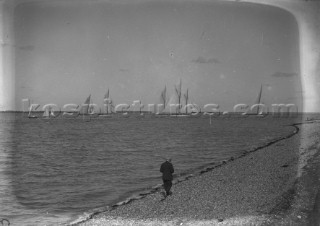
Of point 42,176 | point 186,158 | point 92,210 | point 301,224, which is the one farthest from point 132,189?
point 186,158

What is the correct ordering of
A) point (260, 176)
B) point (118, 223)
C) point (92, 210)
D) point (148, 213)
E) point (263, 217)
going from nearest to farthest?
1. point (263, 217)
2. point (118, 223)
3. point (148, 213)
4. point (92, 210)
5. point (260, 176)

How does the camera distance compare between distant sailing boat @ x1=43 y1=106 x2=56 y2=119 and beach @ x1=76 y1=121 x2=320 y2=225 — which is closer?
beach @ x1=76 y1=121 x2=320 y2=225

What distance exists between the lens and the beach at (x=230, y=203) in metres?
11.4

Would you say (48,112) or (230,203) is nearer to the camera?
(230,203)

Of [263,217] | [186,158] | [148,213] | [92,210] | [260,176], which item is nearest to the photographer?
[263,217]

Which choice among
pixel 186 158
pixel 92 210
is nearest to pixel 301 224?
pixel 92 210

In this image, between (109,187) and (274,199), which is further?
(109,187)

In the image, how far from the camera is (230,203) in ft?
44.2

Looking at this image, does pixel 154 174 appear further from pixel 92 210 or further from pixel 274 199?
pixel 274 199

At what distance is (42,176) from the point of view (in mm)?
24203

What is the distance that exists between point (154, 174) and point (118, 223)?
12.3 meters

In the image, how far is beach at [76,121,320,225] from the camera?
1138cm

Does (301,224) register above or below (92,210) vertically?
above

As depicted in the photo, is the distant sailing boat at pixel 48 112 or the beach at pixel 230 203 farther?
the distant sailing boat at pixel 48 112
